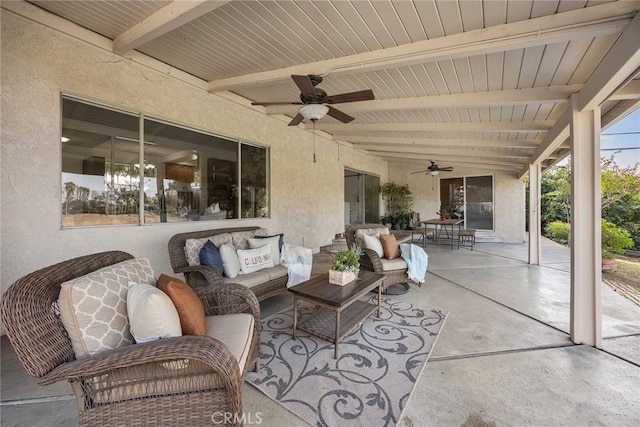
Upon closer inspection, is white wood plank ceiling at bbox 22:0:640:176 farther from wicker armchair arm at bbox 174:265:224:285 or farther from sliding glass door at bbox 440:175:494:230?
sliding glass door at bbox 440:175:494:230

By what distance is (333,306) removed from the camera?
2.17 metres

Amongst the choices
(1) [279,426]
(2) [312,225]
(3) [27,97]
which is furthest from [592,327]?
(3) [27,97]

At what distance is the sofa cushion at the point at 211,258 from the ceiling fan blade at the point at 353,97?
2052 millimetres

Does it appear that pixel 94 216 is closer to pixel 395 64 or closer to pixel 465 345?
pixel 395 64

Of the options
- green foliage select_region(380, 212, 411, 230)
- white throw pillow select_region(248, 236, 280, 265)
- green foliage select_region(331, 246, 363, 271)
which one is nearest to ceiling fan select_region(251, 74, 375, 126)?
green foliage select_region(331, 246, 363, 271)

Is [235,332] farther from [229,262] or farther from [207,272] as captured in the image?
[229,262]

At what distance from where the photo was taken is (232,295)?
6.21 ft

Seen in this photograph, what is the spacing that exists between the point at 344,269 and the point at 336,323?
60 cm

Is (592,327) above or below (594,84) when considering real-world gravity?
below

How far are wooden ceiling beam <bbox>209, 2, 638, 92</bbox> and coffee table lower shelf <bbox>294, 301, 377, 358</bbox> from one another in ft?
8.10

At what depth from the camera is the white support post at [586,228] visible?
234cm

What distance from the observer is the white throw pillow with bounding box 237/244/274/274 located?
9.91ft

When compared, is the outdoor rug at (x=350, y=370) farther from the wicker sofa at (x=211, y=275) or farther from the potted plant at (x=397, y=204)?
the potted plant at (x=397, y=204)

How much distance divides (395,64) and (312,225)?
3989 mm
